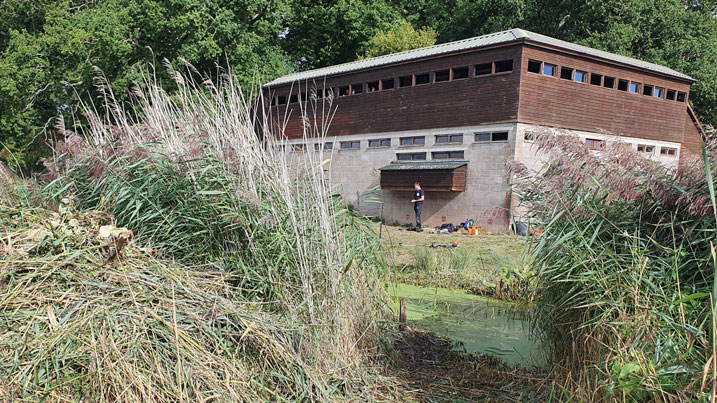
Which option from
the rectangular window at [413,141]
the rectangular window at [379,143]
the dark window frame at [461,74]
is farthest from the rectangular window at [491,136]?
the rectangular window at [379,143]

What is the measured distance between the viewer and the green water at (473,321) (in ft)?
19.5

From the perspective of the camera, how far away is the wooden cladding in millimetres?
18734

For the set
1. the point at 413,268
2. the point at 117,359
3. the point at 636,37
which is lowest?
the point at 413,268

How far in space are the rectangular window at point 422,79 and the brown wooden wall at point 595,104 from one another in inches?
155

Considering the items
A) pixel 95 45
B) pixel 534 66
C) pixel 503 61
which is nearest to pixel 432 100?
pixel 503 61

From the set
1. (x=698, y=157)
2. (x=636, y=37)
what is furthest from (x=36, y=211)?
(x=636, y=37)

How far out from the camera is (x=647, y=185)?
12.6ft

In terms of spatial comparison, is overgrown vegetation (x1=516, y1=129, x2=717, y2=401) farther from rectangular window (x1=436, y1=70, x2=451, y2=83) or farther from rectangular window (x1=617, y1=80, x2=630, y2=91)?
rectangular window (x1=617, y1=80, x2=630, y2=91)

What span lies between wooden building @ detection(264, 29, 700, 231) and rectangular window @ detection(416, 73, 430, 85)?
0.12 feet

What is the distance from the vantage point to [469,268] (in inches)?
415

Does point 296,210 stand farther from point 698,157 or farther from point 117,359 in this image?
point 698,157

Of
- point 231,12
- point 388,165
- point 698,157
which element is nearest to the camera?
point 698,157

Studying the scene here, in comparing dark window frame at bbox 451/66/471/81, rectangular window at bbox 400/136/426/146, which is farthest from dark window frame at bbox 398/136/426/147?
dark window frame at bbox 451/66/471/81

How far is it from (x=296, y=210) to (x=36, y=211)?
7.22ft
